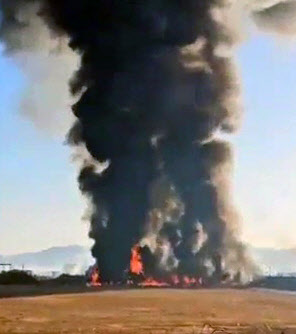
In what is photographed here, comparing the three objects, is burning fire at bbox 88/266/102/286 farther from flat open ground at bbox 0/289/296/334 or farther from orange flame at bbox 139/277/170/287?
flat open ground at bbox 0/289/296/334

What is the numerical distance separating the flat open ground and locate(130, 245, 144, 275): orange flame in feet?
66.5

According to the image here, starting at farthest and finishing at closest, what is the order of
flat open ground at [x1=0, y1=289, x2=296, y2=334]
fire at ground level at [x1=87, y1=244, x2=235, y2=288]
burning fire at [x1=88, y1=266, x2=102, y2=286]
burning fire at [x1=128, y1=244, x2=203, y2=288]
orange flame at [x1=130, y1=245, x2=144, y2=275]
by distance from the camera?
1. burning fire at [x1=88, y1=266, x2=102, y2=286]
2. orange flame at [x1=130, y1=245, x2=144, y2=275]
3. burning fire at [x1=128, y1=244, x2=203, y2=288]
4. fire at ground level at [x1=87, y1=244, x2=235, y2=288]
5. flat open ground at [x1=0, y1=289, x2=296, y2=334]

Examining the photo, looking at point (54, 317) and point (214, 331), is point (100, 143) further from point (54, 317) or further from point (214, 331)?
point (214, 331)

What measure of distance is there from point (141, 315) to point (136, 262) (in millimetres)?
33146

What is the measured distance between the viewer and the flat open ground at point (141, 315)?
104 ft

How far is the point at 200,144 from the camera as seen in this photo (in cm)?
6844

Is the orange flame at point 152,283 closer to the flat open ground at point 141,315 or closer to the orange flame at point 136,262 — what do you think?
the orange flame at point 136,262

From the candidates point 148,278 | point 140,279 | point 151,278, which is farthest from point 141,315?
point 151,278

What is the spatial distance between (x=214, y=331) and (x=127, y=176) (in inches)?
1529

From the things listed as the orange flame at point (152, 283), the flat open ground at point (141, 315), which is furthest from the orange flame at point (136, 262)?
the flat open ground at point (141, 315)

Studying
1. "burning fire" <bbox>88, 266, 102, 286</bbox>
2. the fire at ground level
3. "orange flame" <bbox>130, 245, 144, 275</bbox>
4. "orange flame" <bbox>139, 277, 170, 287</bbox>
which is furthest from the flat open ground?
"burning fire" <bbox>88, 266, 102, 286</bbox>

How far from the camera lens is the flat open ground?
104ft

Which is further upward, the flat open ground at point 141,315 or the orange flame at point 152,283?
the orange flame at point 152,283

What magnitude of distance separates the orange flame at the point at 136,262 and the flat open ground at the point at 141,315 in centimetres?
2026
